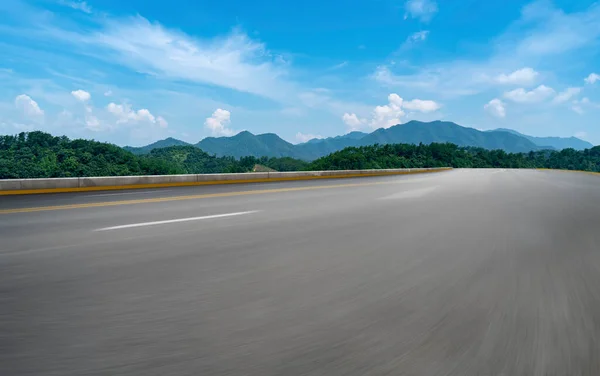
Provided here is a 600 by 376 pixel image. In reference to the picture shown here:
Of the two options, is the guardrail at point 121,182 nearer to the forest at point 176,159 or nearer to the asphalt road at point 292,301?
the asphalt road at point 292,301

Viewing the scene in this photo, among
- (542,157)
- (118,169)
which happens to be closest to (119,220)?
(118,169)

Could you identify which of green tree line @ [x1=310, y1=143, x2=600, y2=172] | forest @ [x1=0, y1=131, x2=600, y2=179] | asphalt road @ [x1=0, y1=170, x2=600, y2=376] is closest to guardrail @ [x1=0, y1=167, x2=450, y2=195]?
asphalt road @ [x1=0, y1=170, x2=600, y2=376]

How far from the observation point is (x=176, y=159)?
524 feet

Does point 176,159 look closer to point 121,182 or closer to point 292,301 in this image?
point 121,182

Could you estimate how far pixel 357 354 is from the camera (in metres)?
1.81

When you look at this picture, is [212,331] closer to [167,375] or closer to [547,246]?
[167,375]

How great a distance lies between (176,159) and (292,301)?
166m

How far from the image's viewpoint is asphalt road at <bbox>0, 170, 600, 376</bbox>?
1754 millimetres

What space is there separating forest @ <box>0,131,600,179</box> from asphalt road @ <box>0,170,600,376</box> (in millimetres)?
67713

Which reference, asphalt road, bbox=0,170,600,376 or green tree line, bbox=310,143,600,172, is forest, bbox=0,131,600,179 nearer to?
green tree line, bbox=310,143,600,172

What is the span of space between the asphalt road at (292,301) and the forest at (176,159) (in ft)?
222

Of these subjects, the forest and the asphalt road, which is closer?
the asphalt road

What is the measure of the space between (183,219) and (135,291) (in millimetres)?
3236

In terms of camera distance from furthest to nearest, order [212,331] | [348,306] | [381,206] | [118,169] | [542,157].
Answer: [542,157], [118,169], [381,206], [348,306], [212,331]
